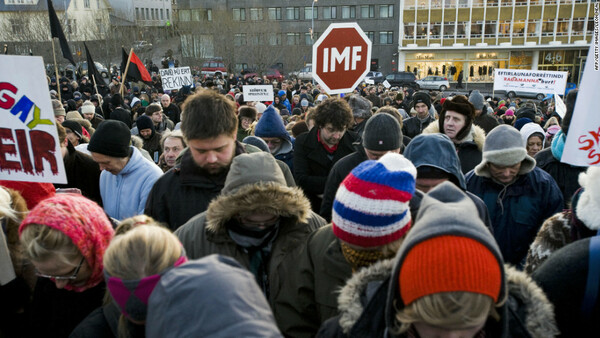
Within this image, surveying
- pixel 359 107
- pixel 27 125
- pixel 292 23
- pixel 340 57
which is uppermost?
pixel 292 23

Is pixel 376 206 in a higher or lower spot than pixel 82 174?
higher

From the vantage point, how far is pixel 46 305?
2254 millimetres

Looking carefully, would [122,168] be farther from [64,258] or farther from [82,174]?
[64,258]

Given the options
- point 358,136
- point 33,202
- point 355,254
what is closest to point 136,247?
point 355,254

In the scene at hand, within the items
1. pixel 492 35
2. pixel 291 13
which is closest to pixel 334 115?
pixel 492 35

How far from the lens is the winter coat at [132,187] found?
3.87m

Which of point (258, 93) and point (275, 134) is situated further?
point (258, 93)

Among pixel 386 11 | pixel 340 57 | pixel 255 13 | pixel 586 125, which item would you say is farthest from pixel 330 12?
pixel 586 125

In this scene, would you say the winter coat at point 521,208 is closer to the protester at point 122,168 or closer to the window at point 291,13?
the protester at point 122,168

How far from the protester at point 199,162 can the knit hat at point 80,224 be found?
32.3 inches

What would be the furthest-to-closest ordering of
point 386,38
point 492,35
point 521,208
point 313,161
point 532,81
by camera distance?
point 386,38 < point 492,35 < point 532,81 < point 313,161 < point 521,208

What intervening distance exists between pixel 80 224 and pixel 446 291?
1620 millimetres

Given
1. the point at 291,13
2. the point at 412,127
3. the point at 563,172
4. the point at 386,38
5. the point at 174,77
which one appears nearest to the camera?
the point at 563,172

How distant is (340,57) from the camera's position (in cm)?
498
